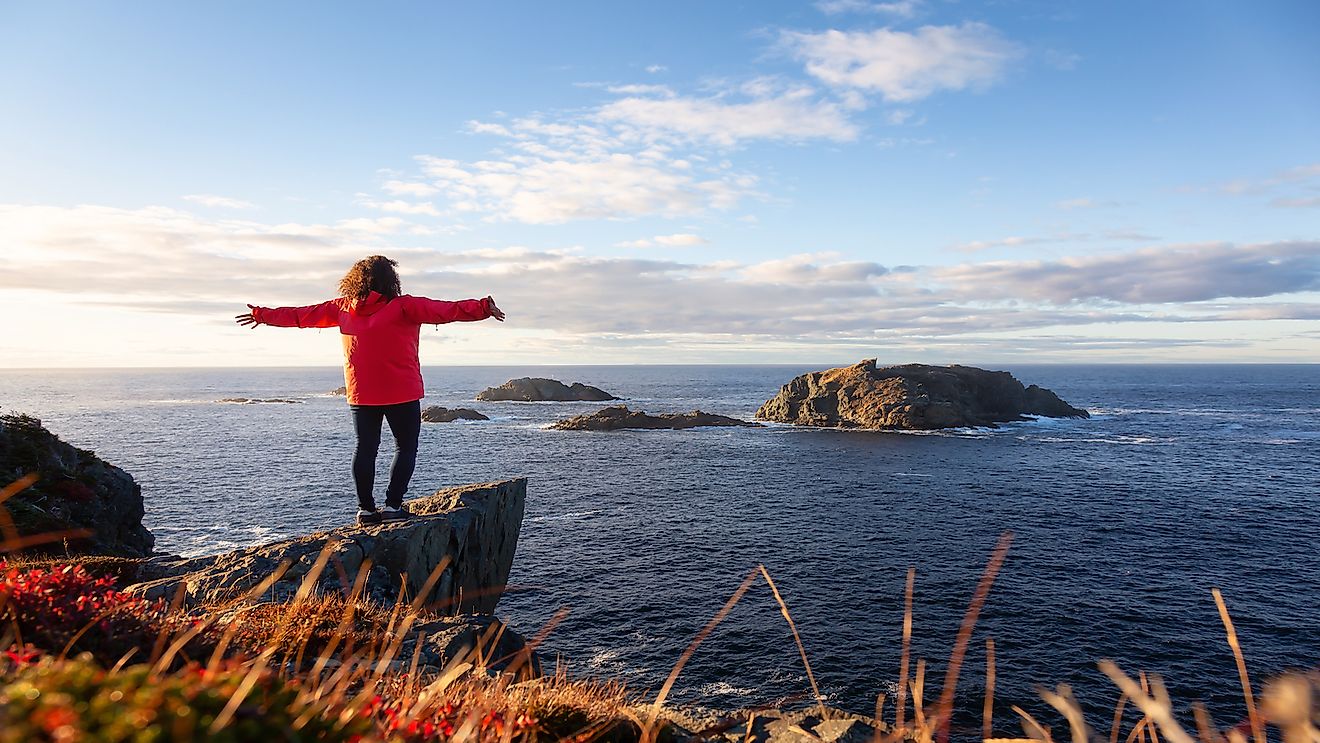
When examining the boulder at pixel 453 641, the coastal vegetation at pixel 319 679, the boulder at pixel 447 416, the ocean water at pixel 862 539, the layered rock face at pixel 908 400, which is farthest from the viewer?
the boulder at pixel 447 416

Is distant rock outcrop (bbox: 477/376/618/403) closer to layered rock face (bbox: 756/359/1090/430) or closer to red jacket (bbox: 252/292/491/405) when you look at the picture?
layered rock face (bbox: 756/359/1090/430)

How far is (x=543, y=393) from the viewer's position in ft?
532

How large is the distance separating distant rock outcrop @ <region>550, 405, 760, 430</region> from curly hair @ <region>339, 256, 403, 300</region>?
94.6 m

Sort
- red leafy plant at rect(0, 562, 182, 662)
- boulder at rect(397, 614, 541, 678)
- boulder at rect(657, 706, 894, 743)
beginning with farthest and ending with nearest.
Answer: boulder at rect(397, 614, 541, 678), boulder at rect(657, 706, 894, 743), red leafy plant at rect(0, 562, 182, 662)

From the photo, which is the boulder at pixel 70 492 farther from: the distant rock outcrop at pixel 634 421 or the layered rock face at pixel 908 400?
the layered rock face at pixel 908 400

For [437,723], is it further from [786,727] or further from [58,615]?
[786,727]

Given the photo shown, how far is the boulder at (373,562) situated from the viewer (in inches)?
327

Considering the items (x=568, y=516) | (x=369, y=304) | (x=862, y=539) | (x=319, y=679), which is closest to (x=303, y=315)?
(x=369, y=304)

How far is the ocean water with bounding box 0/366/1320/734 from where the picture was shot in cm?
2659

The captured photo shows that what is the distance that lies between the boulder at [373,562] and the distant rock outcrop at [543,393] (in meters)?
146

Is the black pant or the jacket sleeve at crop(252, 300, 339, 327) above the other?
the jacket sleeve at crop(252, 300, 339, 327)

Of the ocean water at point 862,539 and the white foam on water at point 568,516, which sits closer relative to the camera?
the ocean water at point 862,539

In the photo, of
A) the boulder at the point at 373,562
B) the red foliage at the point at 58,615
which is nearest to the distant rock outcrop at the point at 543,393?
the boulder at the point at 373,562

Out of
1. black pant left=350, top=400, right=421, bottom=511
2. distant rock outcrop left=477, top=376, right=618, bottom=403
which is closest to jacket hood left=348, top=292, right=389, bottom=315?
black pant left=350, top=400, right=421, bottom=511
